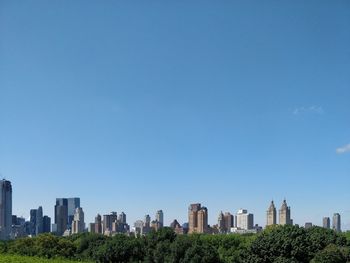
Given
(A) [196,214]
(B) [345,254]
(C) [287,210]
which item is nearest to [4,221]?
(A) [196,214]

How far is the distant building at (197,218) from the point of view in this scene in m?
144

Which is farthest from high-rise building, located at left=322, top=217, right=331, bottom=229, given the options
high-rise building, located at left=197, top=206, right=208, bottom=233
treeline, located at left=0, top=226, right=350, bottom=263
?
treeline, located at left=0, top=226, right=350, bottom=263

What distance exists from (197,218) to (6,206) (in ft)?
241

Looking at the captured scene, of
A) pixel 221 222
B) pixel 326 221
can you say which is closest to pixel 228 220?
pixel 221 222

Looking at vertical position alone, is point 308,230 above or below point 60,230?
above

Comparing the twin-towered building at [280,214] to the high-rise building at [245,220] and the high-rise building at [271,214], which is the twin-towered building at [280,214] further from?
the high-rise building at [245,220]

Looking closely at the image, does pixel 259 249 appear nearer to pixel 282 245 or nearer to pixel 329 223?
pixel 282 245

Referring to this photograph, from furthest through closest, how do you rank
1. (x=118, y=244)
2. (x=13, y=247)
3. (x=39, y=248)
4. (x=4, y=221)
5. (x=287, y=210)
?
(x=4, y=221)
(x=287, y=210)
(x=13, y=247)
(x=39, y=248)
(x=118, y=244)

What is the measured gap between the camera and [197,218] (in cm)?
14762

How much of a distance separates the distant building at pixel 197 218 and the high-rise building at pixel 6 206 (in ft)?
220

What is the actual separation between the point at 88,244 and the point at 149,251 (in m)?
12.9

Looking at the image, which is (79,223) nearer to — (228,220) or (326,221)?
(228,220)

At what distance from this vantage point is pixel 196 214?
148 m

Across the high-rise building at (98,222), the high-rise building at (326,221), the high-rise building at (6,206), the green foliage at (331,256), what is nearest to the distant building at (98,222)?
the high-rise building at (98,222)
